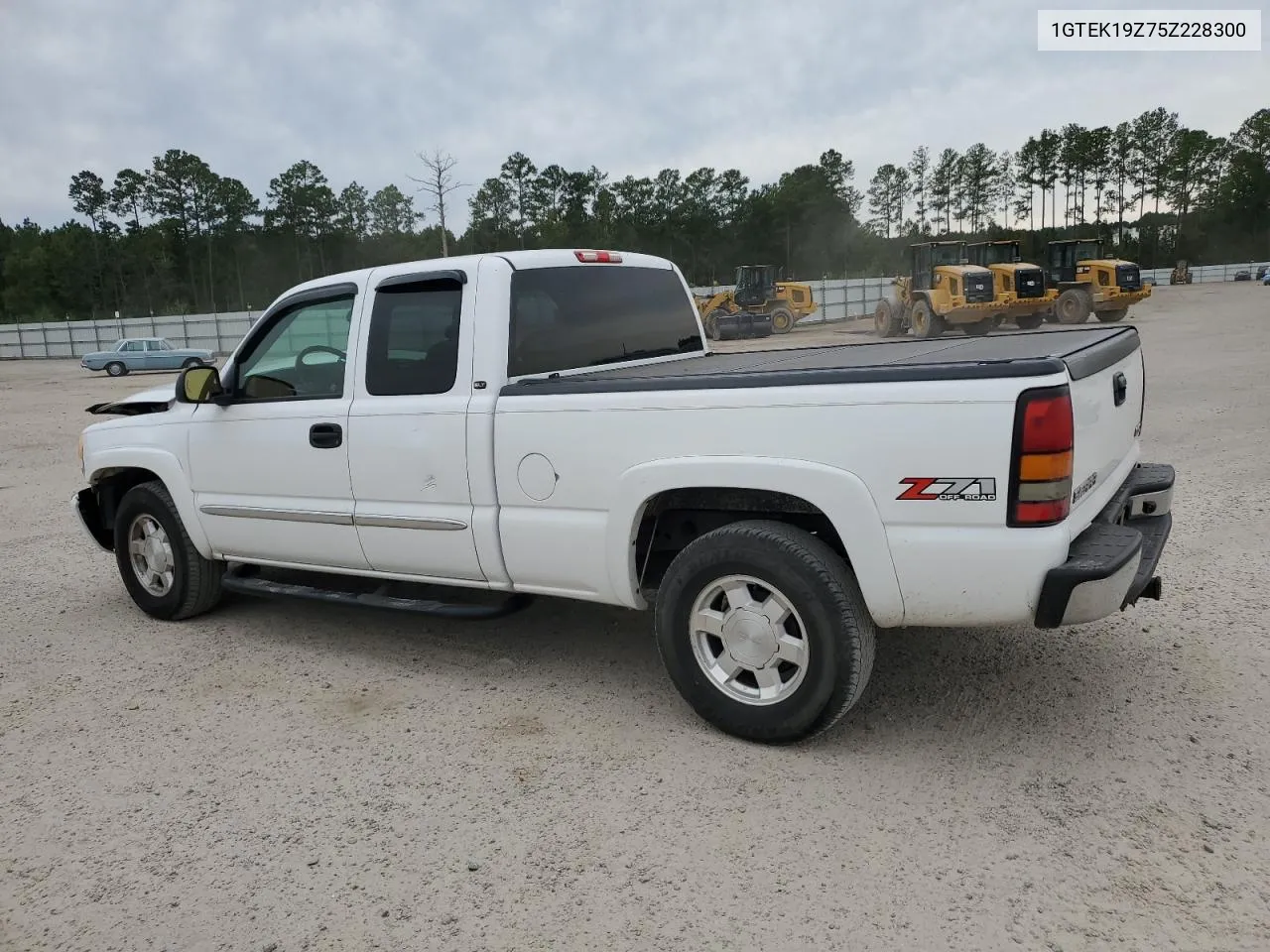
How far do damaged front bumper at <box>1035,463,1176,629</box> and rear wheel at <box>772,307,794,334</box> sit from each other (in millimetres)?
31191

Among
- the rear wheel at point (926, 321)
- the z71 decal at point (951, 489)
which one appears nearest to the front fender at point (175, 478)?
the z71 decal at point (951, 489)

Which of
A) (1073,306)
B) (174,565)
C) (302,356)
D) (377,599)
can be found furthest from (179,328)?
(377,599)

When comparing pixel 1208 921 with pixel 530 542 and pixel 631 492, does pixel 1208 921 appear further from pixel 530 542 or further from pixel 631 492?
pixel 530 542

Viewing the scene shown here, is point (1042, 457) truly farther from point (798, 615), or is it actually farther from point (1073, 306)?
point (1073, 306)

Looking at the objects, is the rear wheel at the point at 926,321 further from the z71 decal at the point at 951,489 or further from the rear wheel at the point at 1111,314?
the z71 decal at the point at 951,489

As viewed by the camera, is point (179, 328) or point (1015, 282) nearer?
point (1015, 282)

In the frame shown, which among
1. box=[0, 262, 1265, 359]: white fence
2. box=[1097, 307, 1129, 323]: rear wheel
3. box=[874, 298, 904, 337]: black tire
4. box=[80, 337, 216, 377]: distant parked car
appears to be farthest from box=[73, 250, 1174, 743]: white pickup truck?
box=[0, 262, 1265, 359]: white fence

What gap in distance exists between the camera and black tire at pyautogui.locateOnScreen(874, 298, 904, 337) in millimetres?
29859

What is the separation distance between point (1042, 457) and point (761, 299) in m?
32.0

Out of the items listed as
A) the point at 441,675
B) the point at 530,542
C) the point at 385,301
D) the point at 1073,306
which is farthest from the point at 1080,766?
the point at 1073,306

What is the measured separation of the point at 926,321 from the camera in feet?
89.0

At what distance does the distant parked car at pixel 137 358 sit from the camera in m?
33.8

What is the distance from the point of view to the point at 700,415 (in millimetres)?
3619

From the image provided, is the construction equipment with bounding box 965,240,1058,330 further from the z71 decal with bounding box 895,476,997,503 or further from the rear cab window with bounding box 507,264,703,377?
the z71 decal with bounding box 895,476,997,503
